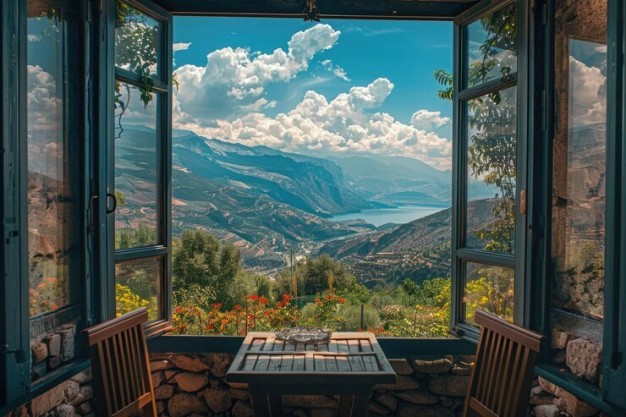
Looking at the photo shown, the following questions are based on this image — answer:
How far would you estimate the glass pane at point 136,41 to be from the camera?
9.34ft

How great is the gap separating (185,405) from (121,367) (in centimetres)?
117

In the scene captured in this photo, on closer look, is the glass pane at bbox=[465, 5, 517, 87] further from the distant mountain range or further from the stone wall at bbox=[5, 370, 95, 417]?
the distant mountain range

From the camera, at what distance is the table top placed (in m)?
2.23

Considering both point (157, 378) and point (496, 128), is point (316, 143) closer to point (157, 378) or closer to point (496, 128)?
point (157, 378)

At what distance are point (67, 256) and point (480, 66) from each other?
230cm

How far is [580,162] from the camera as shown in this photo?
91.0 inches

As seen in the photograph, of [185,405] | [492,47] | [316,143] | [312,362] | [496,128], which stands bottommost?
[185,405]

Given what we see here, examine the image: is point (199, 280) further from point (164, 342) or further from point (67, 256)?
point (67, 256)

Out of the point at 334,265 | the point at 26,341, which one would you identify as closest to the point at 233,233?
the point at 334,265

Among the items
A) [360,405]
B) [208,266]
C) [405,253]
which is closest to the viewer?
[360,405]

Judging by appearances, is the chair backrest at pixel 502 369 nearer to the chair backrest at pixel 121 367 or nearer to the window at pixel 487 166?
the window at pixel 487 166

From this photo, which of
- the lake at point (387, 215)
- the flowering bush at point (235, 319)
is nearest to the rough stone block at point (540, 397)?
the flowering bush at point (235, 319)

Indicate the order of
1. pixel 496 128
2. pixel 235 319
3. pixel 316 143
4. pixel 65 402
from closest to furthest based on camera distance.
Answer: pixel 65 402
pixel 496 128
pixel 235 319
pixel 316 143

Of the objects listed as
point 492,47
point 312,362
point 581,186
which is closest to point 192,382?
point 312,362
